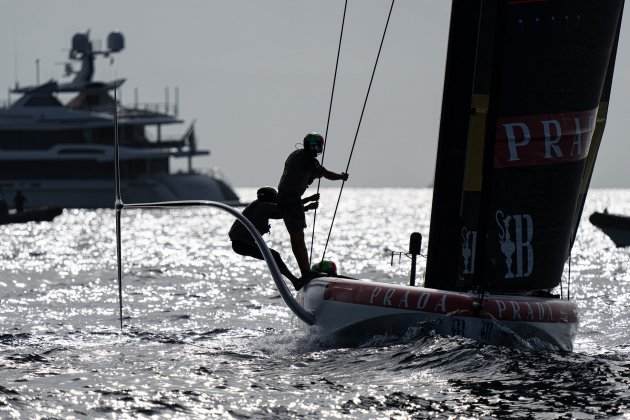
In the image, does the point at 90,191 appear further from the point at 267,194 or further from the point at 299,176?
the point at 299,176

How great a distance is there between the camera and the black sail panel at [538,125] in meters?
10.2

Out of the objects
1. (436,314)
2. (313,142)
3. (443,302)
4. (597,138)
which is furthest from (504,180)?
(597,138)

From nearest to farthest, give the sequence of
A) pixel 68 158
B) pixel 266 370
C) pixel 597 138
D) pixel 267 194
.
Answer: pixel 266 370, pixel 267 194, pixel 597 138, pixel 68 158

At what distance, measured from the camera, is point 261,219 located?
11.3m

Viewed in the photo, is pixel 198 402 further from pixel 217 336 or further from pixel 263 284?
pixel 263 284

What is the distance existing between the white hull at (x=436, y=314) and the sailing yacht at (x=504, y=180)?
0.04 ft

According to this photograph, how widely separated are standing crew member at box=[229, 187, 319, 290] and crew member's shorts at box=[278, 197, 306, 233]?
86 mm

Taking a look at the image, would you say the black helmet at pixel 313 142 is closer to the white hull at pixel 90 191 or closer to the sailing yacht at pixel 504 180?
the sailing yacht at pixel 504 180

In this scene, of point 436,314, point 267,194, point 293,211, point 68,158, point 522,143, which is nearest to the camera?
point 436,314

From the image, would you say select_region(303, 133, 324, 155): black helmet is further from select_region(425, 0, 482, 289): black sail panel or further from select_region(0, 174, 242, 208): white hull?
select_region(0, 174, 242, 208): white hull

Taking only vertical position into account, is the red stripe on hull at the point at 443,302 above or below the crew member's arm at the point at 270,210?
below

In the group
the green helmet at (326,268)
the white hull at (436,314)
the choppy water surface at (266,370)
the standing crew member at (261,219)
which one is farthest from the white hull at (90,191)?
the white hull at (436,314)

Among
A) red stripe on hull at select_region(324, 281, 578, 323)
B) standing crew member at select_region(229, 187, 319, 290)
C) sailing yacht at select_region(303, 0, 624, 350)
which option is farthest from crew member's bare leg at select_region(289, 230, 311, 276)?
red stripe on hull at select_region(324, 281, 578, 323)

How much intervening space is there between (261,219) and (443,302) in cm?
230
